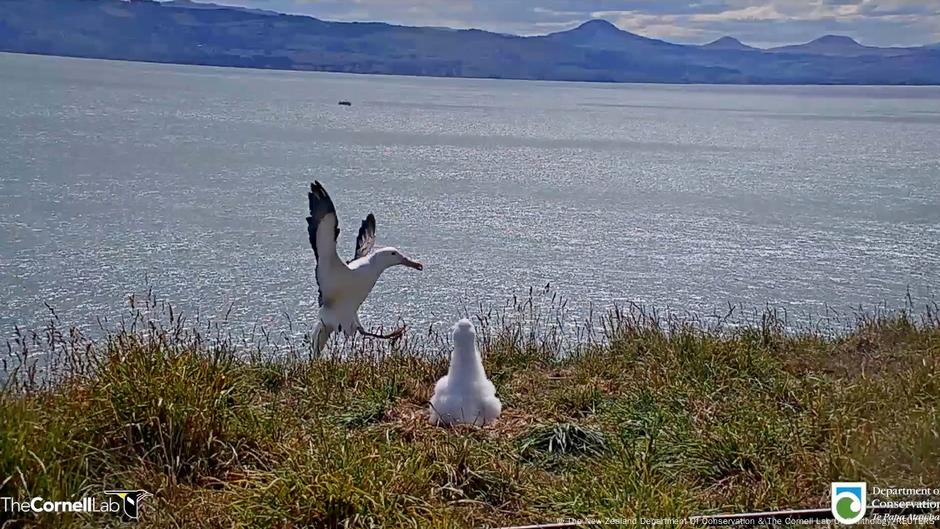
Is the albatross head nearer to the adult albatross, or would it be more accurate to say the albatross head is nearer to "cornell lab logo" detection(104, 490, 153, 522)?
the adult albatross

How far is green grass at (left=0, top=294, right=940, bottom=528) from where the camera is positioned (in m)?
3.74

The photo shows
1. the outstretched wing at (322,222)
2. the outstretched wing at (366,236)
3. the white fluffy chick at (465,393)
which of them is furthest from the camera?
the outstretched wing at (366,236)

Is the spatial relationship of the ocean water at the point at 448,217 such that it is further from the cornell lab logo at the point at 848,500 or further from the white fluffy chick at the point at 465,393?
the cornell lab logo at the point at 848,500

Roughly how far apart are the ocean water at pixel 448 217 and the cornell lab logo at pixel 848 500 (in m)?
7.04

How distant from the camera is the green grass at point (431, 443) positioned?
12.3ft

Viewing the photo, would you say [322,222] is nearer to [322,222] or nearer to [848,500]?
[322,222]

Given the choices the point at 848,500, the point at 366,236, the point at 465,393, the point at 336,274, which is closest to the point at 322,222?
the point at 336,274

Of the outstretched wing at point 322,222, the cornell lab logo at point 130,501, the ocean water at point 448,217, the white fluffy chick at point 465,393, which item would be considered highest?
the outstretched wing at point 322,222

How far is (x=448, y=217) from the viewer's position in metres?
19.1

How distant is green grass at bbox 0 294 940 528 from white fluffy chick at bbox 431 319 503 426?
10 centimetres

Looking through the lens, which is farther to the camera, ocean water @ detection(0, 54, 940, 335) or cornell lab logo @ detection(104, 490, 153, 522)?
ocean water @ detection(0, 54, 940, 335)

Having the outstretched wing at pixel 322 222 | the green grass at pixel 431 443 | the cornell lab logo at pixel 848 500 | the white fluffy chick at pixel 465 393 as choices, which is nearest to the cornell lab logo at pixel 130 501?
the green grass at pixel 431 443

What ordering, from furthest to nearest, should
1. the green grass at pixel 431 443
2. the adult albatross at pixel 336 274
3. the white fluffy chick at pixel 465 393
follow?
1. the adult albatross at pixel 336 274
2. the white fluffy chick at pixel 465 393
3. the green grass at pixel 431 443

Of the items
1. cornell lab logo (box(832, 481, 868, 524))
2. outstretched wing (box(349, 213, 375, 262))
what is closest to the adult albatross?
outstretched wing (box(349, 213, 375, 262))
